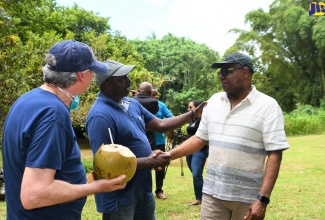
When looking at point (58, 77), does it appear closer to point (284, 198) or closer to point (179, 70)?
point (284, 198)

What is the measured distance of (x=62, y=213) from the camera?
195 cm

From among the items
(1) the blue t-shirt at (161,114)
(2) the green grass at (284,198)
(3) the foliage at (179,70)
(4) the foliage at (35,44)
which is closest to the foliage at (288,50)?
(3) the foliage at (179,70)

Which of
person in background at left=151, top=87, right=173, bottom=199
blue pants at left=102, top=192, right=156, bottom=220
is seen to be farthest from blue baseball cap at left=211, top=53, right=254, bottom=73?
person in background at left=151, top=87, right=173, bottom=199

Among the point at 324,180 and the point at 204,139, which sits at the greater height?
the point at 204,139

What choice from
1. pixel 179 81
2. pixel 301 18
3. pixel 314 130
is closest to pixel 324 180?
pixel 314 130

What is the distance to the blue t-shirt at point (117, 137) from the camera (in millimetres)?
2764

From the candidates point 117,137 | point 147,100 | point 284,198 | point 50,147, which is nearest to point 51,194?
point 50,147

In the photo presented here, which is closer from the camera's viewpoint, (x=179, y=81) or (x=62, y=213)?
(x=62, y=213)

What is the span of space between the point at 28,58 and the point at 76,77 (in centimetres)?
649

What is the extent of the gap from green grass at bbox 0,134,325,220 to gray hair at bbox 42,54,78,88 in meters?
4.04

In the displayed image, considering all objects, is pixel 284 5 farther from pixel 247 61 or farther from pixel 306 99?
pixel 247 61

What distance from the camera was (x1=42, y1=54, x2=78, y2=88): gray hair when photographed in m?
1.90

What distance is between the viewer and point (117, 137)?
112 inches

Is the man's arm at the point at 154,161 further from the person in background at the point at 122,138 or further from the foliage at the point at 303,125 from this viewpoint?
the foliage at the point at 303,125
